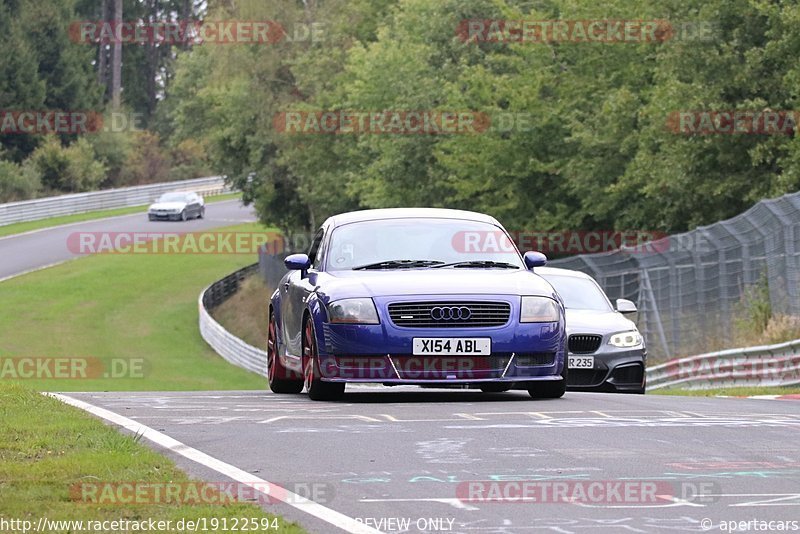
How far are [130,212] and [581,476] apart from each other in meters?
82.2

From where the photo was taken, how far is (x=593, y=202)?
40.0m

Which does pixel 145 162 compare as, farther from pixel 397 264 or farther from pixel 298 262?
pixel 397 264

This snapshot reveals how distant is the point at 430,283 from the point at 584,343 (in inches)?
216

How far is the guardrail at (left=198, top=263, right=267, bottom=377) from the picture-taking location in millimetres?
40094

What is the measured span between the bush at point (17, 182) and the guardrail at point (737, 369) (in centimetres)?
6312

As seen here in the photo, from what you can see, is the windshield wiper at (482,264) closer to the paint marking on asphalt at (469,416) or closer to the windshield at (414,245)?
the windshield at (414,245)

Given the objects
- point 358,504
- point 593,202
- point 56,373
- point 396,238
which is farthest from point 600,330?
point 56,373

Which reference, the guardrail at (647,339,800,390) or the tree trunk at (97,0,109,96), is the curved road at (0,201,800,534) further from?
the tree trunk at (97,0,109,96)

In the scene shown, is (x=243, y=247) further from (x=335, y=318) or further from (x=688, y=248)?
(x=335, y=318)

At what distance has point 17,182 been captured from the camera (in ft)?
275
